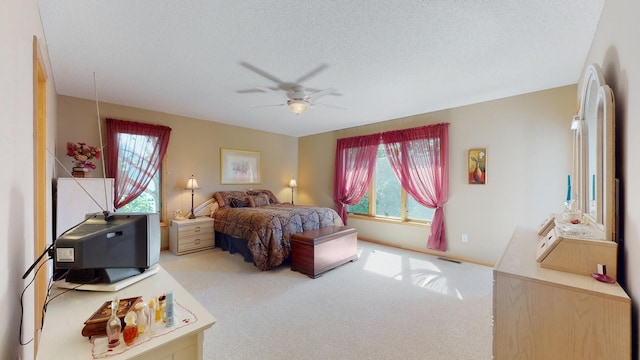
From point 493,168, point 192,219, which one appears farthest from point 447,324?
point 192,219

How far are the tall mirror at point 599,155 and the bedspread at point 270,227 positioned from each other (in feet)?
10.00

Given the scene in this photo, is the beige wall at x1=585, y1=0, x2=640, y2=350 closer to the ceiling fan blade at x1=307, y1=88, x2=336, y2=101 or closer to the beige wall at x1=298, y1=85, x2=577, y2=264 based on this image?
the beige wall at x1=298, y1=85, x2=577, y2=264

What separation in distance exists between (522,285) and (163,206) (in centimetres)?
499

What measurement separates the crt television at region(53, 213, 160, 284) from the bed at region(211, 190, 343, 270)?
211cm

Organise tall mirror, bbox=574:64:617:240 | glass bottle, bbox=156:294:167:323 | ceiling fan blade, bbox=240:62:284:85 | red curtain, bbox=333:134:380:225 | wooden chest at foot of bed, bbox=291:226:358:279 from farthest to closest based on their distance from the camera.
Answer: red curtain, bbox=333:134:380:225
wooden chest at foot of bed, bbox=291:226:358:279
ceiling fan blade, bbox=240:62:284:85
tall mirror, bbox=574:64:617:240
glass bottle, bbox=156:294:167:323

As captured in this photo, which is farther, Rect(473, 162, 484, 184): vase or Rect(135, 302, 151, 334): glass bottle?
Rect(473, 162, 484, 184): vase

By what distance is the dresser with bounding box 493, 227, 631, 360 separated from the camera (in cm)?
108

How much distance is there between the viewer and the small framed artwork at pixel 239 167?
525cm

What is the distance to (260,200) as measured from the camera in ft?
17.2

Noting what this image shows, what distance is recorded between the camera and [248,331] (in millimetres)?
2186

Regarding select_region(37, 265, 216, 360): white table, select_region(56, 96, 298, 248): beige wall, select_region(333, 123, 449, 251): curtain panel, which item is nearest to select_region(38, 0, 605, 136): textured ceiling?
select_region(56, 96, 298, 248): beige wall

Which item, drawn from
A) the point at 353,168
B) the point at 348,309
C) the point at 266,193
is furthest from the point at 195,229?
the point at 353,168

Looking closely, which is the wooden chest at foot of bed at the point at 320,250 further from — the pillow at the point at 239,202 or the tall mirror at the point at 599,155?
the tall mirror at the point at 599,155

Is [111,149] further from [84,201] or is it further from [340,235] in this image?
[340,235]
